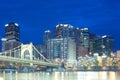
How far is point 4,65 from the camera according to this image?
71.3 m

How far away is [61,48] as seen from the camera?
344 ft

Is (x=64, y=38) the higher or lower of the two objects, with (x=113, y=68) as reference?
higher

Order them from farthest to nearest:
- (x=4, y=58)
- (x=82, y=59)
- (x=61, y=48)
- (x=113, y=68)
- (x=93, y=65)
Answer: (x=61, y=48)
(x=82, y=59)
(x=93, y=65)
(x=113, y=68)
(x=4, y=58)

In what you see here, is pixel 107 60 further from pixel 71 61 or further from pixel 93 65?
pixel 71 61

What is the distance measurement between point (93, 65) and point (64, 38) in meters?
19.3

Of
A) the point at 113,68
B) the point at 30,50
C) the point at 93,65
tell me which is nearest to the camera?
the point at 30,50

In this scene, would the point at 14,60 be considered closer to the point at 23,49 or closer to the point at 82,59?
the point at 23,49

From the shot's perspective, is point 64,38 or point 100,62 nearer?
point 100,62

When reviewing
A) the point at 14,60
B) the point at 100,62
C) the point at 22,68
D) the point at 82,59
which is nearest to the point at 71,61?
the point at 82,59

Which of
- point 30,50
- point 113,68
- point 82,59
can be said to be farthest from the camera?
point 82,59

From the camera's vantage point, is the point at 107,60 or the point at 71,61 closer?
the point at 107,60

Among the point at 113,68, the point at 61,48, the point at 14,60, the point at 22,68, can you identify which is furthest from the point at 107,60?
the point at 14,60

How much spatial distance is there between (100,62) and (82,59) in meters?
6.29

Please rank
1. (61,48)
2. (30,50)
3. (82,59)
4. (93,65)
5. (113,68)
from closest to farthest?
(30,50) < (113,68) < (93,65) < (82,59) < (61,48)
